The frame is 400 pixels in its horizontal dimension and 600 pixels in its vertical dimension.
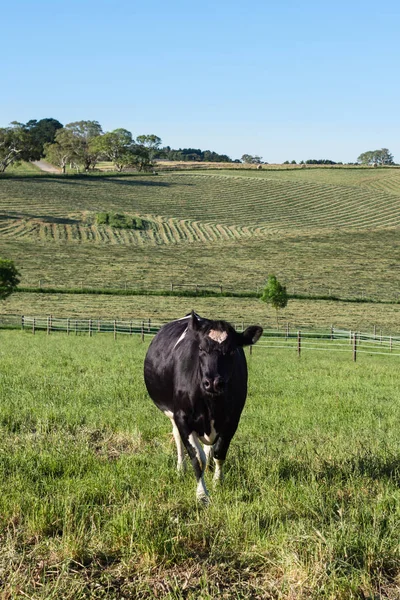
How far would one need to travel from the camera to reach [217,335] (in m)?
6.61

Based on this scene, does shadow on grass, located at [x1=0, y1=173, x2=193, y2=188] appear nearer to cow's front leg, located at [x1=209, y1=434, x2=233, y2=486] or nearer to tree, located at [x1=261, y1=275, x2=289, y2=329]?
tree, located at [x1=261, y1=275, x2=289, y2=329]

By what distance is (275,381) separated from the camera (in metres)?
16.2

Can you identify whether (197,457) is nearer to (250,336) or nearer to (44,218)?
(250,336)

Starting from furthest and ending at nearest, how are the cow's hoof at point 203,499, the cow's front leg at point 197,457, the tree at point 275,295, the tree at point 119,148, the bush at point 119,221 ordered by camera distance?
1. the tree at point 119,148
2. the bush at point 119,221
3. the tree at point 275,295
4. the cow's front leg at point 197,457
5. the cow's hoof at point 203,499

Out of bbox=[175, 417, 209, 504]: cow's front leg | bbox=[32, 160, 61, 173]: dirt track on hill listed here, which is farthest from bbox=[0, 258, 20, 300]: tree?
bbox=[32, 160, 61, 173]: dirt track on hill

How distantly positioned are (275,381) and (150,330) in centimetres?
2287

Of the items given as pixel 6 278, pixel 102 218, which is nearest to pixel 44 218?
pixel 102 218

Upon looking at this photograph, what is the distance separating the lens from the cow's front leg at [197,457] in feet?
21.1

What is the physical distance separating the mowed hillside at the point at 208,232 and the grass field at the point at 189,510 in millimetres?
53085

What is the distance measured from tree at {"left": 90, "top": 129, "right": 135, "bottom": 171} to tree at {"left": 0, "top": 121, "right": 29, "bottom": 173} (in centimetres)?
1818

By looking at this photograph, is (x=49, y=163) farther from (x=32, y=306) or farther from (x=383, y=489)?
(x=383, y=489)

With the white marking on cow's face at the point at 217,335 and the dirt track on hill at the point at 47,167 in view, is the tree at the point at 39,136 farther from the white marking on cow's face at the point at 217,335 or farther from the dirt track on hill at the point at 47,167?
the white marking on cow's face at the point at 217,335

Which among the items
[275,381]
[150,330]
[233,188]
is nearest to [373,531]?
[275,381]

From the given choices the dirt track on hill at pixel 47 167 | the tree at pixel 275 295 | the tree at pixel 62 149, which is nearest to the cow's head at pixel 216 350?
the tree at pixel 275 295
